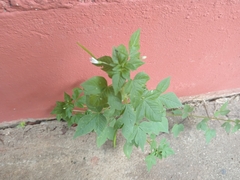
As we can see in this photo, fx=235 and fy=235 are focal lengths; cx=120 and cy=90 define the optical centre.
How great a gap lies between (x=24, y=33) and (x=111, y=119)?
619 millimetres

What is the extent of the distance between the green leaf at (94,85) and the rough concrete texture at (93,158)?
732 mm

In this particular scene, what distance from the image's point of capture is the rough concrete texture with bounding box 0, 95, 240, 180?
4.87 feet

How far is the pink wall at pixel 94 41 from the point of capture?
102 cm

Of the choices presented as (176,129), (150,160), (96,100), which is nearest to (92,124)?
(96,100)

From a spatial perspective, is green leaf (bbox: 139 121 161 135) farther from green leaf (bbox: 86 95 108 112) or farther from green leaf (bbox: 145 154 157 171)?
green leaf (bbox: 86 95 108 112)

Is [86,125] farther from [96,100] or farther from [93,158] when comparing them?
[93,158]

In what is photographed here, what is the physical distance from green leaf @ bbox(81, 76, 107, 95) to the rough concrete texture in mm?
732

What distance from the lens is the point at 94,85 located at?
96 cm

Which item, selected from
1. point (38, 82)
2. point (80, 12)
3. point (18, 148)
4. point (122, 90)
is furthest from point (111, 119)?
point (18, 148)

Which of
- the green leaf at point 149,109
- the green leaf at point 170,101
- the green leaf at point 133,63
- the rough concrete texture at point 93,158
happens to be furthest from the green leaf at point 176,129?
the green leaf at point 133,63

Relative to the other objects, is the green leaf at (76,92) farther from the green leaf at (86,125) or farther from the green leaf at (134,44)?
the green leaf at (134,44)

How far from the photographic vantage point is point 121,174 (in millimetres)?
1497

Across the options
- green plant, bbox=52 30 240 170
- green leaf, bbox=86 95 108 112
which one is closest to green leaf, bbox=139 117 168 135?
green plant, bbox=52 30 240 170

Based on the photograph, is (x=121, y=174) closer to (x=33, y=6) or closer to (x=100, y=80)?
(x=100, y=80)
